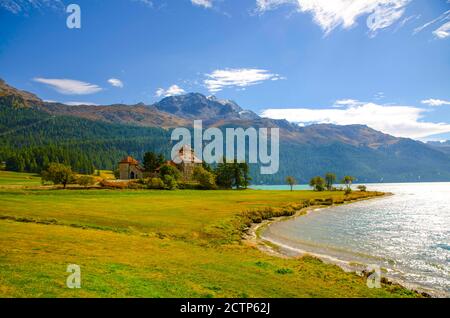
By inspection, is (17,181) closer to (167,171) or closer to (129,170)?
(129,170)

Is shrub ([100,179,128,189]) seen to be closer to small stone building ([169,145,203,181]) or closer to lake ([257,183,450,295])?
small stone building ([169,145,203,181])

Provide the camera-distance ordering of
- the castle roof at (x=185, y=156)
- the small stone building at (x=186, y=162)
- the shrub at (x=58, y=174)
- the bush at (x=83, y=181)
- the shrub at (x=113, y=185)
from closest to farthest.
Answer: the shrub at (x=58, y=174) < the bush at (x=83, y=181) < the shrub at (x=113, y=185) < the small stone building at (x=186, y=162) < the castle roof at (x=185, y=156)

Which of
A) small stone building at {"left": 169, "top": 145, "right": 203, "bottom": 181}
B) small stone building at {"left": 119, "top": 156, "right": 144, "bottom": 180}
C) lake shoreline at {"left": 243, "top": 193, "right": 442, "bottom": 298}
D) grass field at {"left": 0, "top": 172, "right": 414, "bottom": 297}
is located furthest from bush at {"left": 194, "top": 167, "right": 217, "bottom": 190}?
grass field at {"left": 0, "top": 172, "right": 414, "bottom": 297}

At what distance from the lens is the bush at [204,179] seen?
145 metres

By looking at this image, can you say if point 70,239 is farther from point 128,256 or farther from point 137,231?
point 137,231

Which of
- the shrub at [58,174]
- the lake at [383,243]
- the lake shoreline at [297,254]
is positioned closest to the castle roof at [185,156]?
the shrub at [58,174]

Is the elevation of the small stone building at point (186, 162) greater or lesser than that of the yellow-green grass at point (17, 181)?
greater

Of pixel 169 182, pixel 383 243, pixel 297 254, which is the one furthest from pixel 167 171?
pixel 297 254

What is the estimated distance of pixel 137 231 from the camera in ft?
142

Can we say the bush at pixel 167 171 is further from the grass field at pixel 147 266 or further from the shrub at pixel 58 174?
the grass field at pixel 147 266

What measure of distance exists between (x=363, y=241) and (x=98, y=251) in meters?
39.4

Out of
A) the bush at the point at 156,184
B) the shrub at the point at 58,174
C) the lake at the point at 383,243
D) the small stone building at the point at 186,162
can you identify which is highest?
the small stone building at the point at 186,162

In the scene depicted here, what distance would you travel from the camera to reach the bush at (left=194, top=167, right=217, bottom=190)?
145250mm
